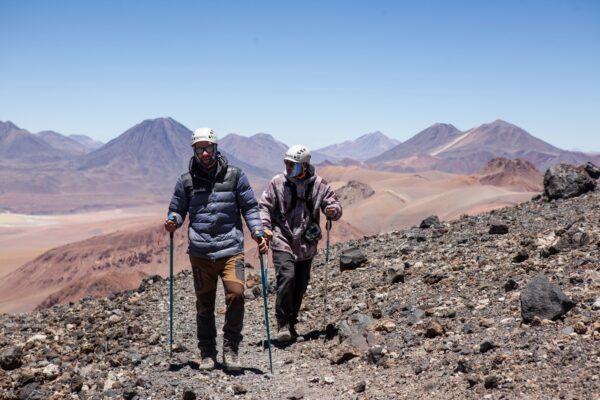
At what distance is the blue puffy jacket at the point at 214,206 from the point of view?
601 cm

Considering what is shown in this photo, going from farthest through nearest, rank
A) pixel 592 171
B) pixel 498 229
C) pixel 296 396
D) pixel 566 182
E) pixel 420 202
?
pixel 420 202 → pixel 592 171 → pixel 566 182 → pixel 498 229 → pixel 296 396

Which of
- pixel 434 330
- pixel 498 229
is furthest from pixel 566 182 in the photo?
pixel 434 330

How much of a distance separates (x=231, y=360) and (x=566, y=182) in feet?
32.5

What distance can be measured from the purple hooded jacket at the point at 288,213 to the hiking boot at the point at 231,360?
1.31 meters

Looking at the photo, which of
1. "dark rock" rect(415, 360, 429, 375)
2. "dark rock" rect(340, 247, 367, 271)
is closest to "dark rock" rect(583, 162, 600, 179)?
"dark rock" rect(340, 247, 367, 271)

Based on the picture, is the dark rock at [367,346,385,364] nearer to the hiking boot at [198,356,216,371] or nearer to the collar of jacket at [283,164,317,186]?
the hiking boot at [198,356,216,371]

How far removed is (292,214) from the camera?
7.08 meters

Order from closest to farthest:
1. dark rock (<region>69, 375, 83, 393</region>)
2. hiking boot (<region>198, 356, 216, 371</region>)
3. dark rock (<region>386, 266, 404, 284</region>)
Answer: dark rock (<region>69, 375, 83, 393</region>) → hiking boot (<region>198, 356, 216, 371</region>) → dark rock (<region>386, 266, 404, 284</region>)

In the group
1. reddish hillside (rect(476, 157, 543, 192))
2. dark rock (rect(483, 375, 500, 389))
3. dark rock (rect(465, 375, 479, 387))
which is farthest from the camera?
reddish hillside (rect(476, 157, 543, 192))

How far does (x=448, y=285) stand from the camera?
797 centimetres

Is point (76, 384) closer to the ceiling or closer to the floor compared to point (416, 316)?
closer to the floor

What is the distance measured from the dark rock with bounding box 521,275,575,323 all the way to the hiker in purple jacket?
2.25m

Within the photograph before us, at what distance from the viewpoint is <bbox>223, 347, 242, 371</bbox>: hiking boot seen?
20.2 ft

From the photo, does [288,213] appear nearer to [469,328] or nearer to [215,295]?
[215,295]
